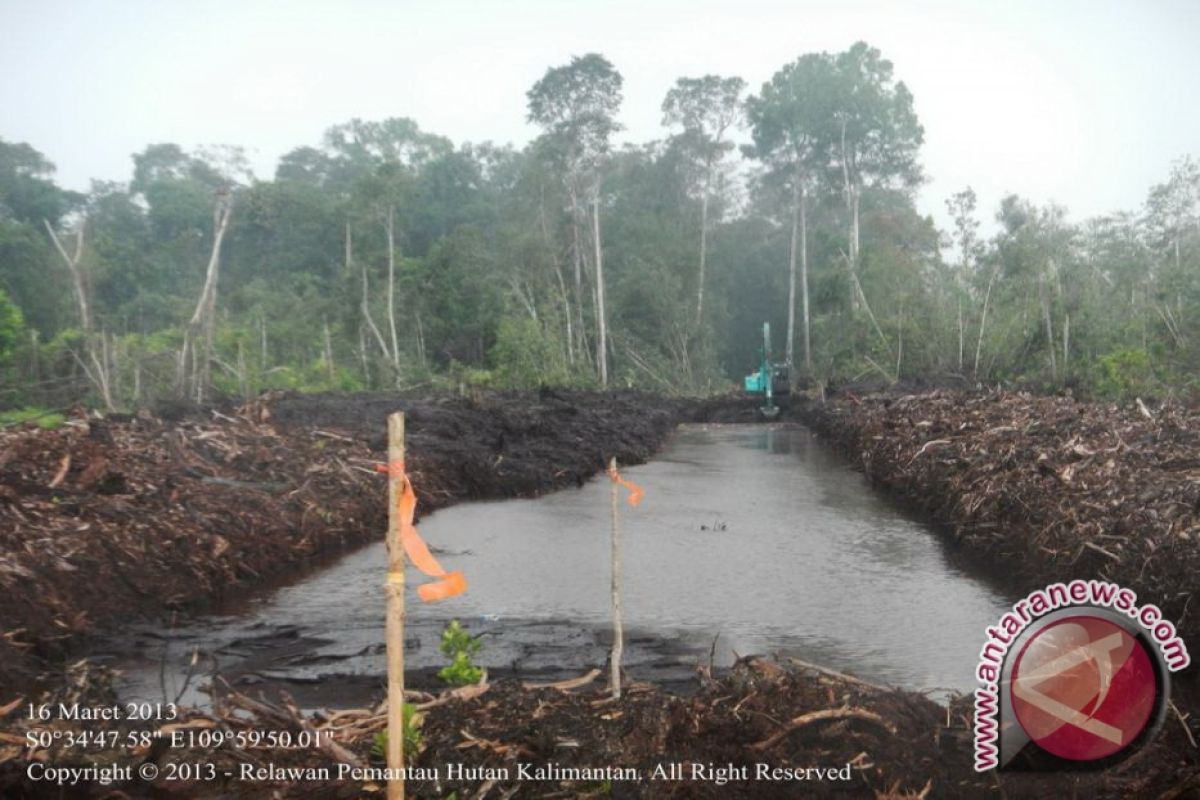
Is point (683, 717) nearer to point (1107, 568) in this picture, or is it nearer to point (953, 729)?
point (953, 729)

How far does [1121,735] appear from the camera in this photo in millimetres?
3744

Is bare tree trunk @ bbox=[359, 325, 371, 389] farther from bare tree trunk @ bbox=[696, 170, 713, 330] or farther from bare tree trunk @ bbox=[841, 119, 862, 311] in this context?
bare tree trunk @ bbox=[841, 119, 862, 311]

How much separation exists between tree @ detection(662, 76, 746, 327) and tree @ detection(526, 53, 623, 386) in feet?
25.1

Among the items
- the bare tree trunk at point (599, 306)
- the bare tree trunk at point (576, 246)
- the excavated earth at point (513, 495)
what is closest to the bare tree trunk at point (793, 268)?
the bare tree trunk at point (599, 306)

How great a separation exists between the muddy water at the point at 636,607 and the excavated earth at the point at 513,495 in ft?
1.74

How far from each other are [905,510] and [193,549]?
26.0 feet

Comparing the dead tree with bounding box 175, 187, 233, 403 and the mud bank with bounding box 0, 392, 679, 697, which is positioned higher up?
the dead tree with bounding box 175, 187, 233, 403

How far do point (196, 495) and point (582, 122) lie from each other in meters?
29.7

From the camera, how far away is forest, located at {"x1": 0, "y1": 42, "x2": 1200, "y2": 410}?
907 inches

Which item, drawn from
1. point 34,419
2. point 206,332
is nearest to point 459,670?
point 34,419

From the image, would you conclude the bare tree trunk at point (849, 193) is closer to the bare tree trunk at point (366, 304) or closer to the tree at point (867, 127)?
the tree at point (867, 127)

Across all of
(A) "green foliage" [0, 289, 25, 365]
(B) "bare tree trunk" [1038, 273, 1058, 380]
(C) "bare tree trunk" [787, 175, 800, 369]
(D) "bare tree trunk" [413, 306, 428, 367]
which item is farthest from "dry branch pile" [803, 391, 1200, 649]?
(C) "bare tree trunk" [787, 175, 800, 369]

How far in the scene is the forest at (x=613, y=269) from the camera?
2305cm

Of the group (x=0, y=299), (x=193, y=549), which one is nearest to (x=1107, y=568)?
(x=193, y=549)
